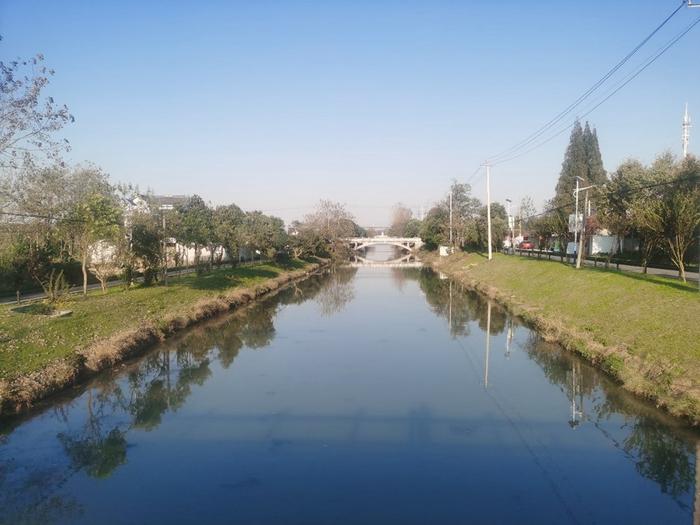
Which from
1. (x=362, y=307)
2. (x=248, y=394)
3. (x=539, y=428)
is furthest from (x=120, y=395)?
(x=362, y=307)

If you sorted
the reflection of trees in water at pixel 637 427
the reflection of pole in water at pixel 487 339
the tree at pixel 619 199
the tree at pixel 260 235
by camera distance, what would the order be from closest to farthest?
the reflection of trees in water at pixel 637 427 < the reflection of pole in water at pixel 487 339 < the tree at pixel 619 199 < the tree at pixel 260 235

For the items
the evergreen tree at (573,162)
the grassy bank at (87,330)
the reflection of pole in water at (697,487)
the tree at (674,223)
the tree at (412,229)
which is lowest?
the reflection of pole in water at (697,487)

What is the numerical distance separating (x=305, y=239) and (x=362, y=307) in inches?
1550

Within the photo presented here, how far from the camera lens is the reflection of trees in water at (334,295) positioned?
3219cm

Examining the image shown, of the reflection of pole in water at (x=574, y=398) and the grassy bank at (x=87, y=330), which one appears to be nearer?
the reflection of pole in water at (x=574, y=398)

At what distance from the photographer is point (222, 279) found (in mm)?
36500

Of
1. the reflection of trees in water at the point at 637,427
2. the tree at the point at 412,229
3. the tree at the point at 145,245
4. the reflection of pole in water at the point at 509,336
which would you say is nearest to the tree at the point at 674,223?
the reflection of pole in water at the point at 509,336

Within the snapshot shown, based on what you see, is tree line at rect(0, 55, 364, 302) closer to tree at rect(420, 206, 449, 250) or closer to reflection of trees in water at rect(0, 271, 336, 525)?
reflection of trees in water at rect(0, 271, 336, 525)

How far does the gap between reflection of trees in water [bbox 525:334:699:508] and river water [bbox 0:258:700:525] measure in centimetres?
5

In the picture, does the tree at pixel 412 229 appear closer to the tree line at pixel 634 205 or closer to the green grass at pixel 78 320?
the tree line at pixel 634 205

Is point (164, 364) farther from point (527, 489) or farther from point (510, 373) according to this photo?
point (527, 489)

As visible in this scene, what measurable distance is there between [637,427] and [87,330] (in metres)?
15.7

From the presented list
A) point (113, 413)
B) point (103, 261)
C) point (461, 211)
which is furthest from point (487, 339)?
point (461, 211)

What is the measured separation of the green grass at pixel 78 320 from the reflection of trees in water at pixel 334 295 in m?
6.34
